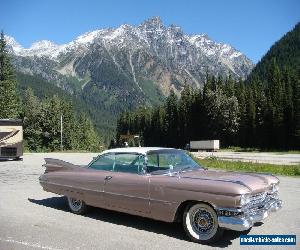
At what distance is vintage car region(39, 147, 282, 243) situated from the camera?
696 cm

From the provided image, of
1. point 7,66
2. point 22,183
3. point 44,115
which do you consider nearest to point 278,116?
point 44,115

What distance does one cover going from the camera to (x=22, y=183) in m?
15.3

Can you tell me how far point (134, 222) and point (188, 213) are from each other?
175 cm

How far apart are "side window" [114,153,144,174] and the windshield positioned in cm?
19

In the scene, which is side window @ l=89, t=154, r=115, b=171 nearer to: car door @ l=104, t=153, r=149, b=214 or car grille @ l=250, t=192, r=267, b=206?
car door @ l=104, t=153, r=149, b=214

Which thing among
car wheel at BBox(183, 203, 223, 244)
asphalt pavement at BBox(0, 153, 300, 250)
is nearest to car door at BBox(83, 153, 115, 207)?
asphalt pavement at BBox(0, 153, 300, 250)

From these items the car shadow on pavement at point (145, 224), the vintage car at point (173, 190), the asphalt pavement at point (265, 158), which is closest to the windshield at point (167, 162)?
the vintage car at point (173, 190)

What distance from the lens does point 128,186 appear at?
327 inches

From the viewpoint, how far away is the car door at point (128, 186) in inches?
317

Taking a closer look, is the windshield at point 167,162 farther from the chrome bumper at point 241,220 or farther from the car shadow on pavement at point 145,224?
the chrome bumper at point 241,220

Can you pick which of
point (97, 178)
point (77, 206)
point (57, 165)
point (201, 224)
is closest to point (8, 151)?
point (57, 165)

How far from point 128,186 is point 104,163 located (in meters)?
1.25

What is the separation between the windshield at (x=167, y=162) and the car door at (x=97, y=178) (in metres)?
1.02

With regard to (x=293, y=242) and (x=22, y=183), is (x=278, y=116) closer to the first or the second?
(x=22, y=183)
